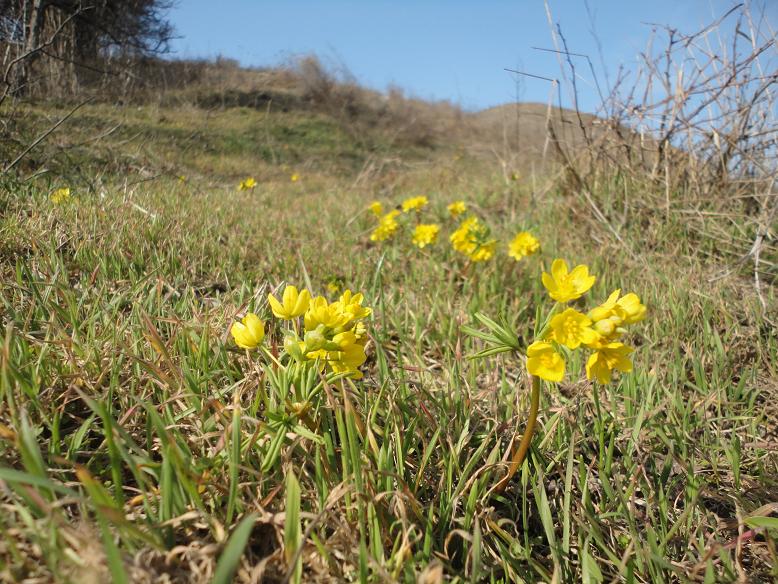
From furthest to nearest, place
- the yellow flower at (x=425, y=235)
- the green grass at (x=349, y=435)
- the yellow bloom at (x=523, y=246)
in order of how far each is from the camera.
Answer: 1. the yellow flower at (x=425, y=235)
2. the yellow bloom at (x=523, y=246)
3. the green grass at (x=349, y=435)

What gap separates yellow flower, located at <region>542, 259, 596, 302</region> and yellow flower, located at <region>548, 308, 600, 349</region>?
5.6 inches

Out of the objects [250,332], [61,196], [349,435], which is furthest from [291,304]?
[61,196]

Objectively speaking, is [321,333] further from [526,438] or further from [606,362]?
[606,362]

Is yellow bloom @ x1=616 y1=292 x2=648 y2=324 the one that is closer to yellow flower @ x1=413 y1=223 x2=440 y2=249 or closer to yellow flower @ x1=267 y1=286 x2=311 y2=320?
yellow flower @ x1=267 y1=286 x2=311 y2=320

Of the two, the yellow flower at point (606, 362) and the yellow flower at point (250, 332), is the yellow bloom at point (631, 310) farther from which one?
the yellow flower at point (250, 332)

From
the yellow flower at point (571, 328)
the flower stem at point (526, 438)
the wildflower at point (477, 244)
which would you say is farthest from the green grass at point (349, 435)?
the yellow flower at point (571, 328)

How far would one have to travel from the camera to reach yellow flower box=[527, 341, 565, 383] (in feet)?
3.52

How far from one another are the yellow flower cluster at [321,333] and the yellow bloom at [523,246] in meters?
1.92

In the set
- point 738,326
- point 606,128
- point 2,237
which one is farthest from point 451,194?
point 2,237

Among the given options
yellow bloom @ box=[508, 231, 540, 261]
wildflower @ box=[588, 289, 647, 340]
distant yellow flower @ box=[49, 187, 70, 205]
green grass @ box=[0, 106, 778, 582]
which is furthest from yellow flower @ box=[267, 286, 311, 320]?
distant yellow flower @ box=[49, 187, 70, 205]

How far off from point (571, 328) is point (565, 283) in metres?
0.21

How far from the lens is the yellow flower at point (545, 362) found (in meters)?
1.07

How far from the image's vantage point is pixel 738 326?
7.61 ft

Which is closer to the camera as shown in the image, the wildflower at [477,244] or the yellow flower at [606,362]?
the yellow flower at [606,362]
